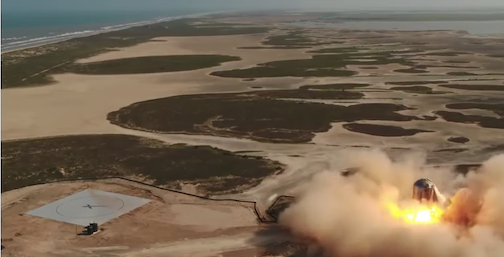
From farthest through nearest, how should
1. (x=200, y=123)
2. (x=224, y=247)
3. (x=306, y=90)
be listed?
1. (x=306, y=90)
2. (x=200, y=123)
3. (x=224, y=247)

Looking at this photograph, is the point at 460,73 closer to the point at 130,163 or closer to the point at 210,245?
the point at 130,163

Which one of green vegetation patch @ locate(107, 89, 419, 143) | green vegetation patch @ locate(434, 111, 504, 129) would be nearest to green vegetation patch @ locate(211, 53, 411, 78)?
green vegetation patch @ locate(107, 89, 419, 143)

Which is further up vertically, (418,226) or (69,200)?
(418,226)

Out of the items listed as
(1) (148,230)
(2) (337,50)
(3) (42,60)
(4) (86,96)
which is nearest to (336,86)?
(4) (86,96)

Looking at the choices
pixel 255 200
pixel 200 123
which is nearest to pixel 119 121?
pixel 200 123

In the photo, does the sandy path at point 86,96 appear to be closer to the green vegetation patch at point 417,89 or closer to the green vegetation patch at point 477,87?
the green vegetation patch at point 417,89

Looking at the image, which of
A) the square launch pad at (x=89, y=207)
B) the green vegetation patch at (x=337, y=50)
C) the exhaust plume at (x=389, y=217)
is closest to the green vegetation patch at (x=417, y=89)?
the exhaust plume at (x=389, y=217)

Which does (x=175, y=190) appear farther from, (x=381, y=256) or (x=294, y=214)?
(x=381, y=256)
